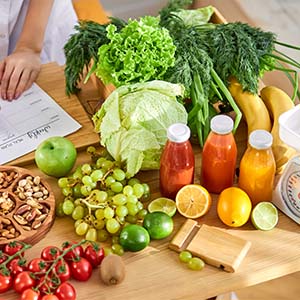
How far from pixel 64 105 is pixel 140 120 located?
368 millimetres

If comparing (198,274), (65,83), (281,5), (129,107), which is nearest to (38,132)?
(65,83)

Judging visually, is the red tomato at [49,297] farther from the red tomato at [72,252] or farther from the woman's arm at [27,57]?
the woman's arm at [27,57]

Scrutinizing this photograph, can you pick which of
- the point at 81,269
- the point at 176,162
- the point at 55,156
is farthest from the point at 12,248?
the point at 176,162

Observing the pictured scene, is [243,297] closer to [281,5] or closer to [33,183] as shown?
[33,183]

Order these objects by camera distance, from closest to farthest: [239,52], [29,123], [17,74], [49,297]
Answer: [49,297] < [239,52] < [29,123] < [17,74]

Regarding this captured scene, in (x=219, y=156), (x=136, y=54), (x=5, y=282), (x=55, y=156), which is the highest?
(x=136, y=54)

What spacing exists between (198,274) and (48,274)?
0.30 meters

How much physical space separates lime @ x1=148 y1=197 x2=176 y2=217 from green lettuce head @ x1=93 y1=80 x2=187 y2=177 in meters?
0.08

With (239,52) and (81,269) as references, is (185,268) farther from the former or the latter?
(239,52)

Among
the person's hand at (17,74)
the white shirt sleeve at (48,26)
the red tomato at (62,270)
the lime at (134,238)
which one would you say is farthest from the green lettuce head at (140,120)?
the white shirt sleeve at (48,26)

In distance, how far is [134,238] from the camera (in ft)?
4.29

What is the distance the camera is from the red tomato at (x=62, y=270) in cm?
124

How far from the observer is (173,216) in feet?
4.64

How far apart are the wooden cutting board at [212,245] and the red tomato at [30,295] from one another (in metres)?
0.30
